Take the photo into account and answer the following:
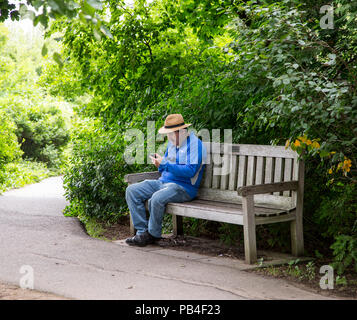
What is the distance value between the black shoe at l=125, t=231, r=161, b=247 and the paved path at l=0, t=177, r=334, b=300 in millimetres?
96

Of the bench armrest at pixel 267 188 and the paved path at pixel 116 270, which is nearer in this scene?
the paved path at pixel 116 270

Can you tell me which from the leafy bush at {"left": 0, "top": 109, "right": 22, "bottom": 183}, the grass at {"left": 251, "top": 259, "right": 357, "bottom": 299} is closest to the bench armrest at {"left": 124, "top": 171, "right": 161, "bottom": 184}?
the grass at {"left": 251, "top": 259, "right": 357, "bottom": 299}

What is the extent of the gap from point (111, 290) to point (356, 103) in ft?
8.45

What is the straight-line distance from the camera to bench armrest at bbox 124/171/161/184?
22.1ft

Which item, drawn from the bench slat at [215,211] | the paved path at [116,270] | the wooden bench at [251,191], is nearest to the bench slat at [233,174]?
the wooden bench at [251,191]

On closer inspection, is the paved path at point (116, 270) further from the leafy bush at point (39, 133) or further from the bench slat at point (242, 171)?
the leafy bush at point (39, 133)

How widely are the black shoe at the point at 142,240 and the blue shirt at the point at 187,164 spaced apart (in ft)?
2.27

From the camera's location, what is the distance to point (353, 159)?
16.4 ft

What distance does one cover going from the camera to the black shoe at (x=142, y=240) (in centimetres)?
621

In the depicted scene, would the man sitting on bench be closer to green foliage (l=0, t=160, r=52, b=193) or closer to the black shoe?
the black shoe

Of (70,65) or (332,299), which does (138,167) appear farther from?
(332,299)

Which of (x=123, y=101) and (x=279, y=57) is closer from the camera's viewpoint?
(x=279, y=57)

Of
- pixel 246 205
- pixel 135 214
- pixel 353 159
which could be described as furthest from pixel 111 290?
pixel 353 159

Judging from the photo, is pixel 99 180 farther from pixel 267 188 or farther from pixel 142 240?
pixel 267 188
